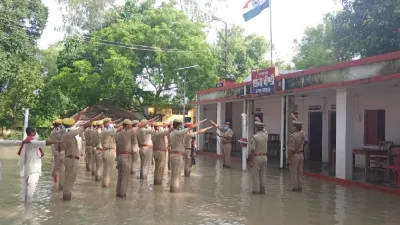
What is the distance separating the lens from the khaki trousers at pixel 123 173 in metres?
8.75

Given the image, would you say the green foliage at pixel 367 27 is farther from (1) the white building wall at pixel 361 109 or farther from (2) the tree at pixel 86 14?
(2) the tree at pixel 86 14

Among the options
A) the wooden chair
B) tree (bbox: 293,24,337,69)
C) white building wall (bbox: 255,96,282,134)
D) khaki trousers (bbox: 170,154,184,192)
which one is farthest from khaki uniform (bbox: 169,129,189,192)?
tree (bbox: 293,24,337,69)

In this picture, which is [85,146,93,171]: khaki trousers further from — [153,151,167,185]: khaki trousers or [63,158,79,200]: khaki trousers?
[63,158,79,200]: khaki trousers

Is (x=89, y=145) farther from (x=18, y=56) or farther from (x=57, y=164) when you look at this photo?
(x=18, y=56)

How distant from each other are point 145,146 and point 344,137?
18.7 ft

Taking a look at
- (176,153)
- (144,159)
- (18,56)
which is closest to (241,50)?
(18,56)

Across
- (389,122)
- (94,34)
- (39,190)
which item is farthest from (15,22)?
(389,122)

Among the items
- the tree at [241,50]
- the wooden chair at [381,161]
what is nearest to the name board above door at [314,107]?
the wooden chair at [381,161]

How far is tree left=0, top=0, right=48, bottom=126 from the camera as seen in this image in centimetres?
2369

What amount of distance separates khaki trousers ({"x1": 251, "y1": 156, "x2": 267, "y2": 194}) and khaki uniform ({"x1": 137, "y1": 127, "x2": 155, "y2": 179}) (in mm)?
2963

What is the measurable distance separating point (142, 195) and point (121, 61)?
1745 centimetres

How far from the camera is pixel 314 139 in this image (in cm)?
1727

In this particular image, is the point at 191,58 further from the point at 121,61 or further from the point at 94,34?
the point at 94,34

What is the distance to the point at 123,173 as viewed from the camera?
8766 mm
